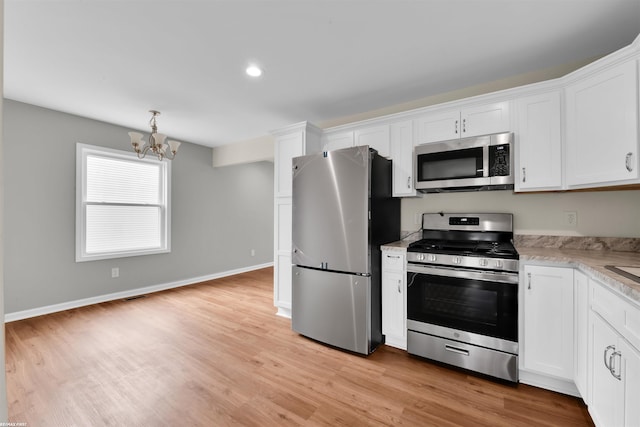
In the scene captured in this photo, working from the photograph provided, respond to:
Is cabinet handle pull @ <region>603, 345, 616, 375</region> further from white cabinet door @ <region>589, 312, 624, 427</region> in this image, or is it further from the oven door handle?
the oven door handle

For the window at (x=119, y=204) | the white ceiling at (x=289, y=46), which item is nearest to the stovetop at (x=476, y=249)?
the white ceiling at (x=289, y=46)

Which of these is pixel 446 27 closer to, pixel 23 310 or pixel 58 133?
pixel 58 133

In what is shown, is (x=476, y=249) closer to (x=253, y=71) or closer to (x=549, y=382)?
(x=549, y=382)

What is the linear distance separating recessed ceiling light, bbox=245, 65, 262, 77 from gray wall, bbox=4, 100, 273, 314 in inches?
93.1

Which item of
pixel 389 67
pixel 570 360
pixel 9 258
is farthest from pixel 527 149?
pixel 9 258

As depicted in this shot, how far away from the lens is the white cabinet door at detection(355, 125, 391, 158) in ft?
9.54

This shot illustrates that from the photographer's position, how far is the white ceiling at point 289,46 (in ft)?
5.93

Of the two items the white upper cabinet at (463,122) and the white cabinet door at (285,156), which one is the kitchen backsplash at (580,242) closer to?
the white upper cabinet at (463,122)

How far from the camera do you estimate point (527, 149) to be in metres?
2.27

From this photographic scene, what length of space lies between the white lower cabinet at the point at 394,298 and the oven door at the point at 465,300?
0.08 metres

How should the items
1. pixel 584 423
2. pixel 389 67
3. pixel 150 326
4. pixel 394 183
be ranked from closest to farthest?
pixel 584 423 < pixel 389 67 < pixel 394 183 < pixel 150 326

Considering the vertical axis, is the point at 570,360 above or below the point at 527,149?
below

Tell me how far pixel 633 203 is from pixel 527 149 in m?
0.85

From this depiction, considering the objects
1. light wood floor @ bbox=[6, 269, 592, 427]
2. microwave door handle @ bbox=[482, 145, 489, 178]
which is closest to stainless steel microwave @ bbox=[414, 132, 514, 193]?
microwave door handle @ bbox=[482, 145, 489, 178]
